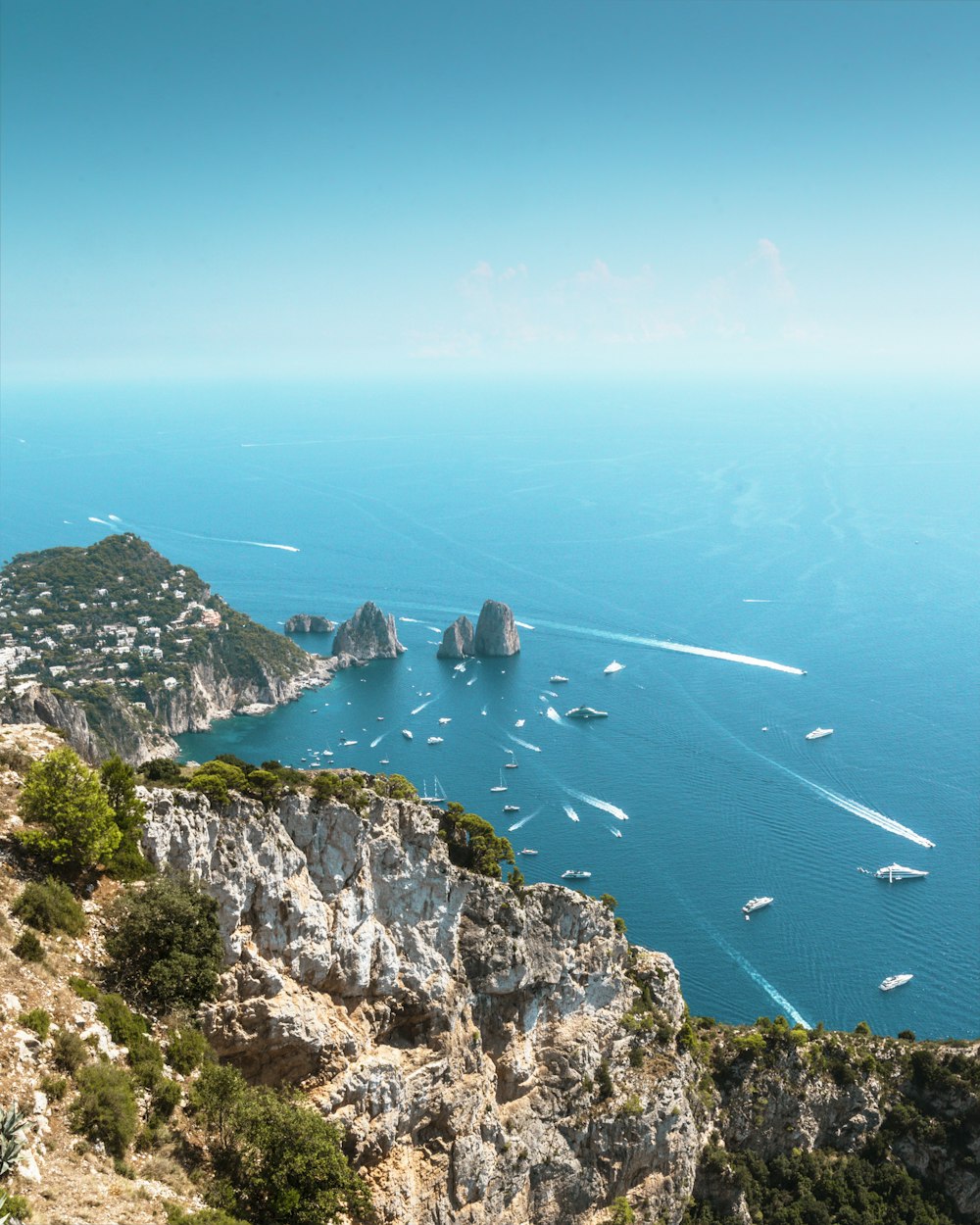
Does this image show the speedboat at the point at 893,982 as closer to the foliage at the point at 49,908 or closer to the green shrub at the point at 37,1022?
the foliage at the point at 49,908

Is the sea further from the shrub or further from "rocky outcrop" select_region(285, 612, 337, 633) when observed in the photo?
the shrub

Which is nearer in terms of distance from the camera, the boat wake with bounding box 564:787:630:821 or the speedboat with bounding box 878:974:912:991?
the speedboat with bounding box 878:974:912:991

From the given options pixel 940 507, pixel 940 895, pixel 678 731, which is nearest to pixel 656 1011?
pixel 940 895

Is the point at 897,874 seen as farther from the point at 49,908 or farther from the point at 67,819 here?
the point at 49,908

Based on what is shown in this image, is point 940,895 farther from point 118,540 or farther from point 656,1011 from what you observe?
point 118,540

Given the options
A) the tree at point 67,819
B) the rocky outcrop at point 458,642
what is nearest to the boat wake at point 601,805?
the rocky outcrop at point 458,642

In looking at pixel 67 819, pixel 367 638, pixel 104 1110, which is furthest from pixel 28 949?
pixel 367 638

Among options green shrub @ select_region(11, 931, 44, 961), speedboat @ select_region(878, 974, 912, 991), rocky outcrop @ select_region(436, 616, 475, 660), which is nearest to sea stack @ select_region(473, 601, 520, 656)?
rocky outcrop @ select_region(436, 616, 475, 660)
